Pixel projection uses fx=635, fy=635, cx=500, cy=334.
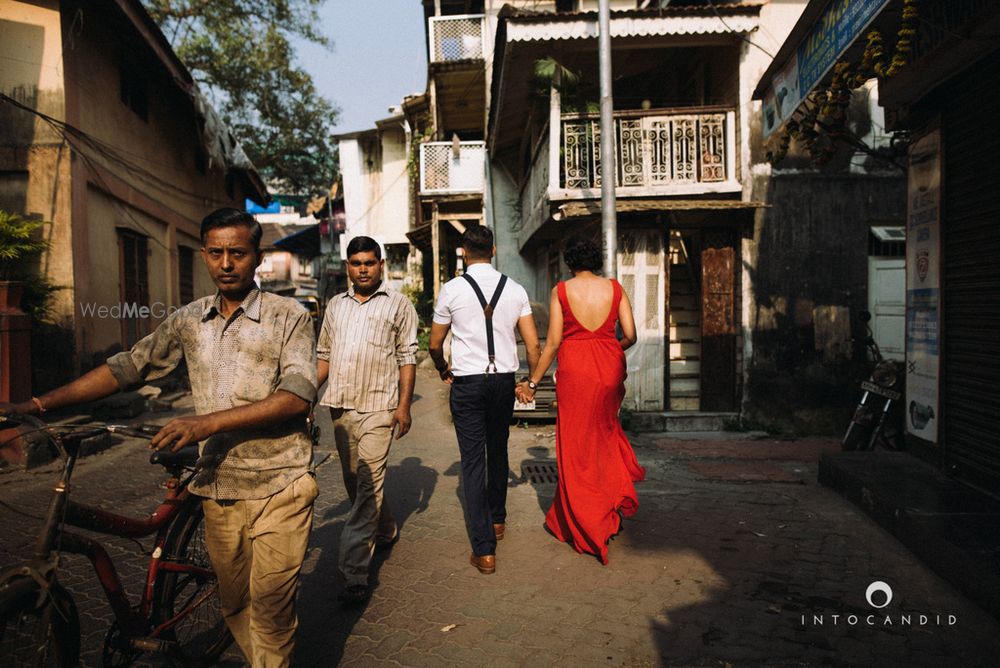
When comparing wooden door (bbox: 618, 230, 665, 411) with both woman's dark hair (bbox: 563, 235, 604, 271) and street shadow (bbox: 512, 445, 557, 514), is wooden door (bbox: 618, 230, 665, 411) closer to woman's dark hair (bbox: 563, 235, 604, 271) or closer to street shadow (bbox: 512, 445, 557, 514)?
street shadow (bbox: 512, 445, 557, 514)

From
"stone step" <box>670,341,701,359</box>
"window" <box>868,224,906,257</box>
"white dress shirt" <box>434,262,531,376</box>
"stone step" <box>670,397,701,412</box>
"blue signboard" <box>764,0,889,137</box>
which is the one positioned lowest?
"stone step" <box>670,397,701,412</box>

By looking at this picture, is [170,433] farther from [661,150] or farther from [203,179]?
[203,179]

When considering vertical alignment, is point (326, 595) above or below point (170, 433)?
below

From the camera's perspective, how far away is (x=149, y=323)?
38.3 feet

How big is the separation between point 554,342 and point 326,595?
2.14 m

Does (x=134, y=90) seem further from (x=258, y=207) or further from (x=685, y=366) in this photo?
(x=258, y=207)

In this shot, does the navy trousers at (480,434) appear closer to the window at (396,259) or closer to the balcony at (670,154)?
the balcony at (670,154)

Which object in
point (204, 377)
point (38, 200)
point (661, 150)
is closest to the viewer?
point (204, 377)

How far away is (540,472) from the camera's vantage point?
6.47 m

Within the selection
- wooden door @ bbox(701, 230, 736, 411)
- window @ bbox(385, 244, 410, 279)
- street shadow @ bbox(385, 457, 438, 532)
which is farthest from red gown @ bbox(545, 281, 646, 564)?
window @ bbox(385, 244, 410, 279)

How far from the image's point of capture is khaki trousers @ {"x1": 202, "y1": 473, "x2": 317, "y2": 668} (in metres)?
2.31

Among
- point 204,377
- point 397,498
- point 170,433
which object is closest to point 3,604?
point 170,433

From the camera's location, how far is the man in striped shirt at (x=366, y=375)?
3666 millimetres

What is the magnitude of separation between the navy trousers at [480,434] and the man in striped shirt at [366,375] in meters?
0.36
